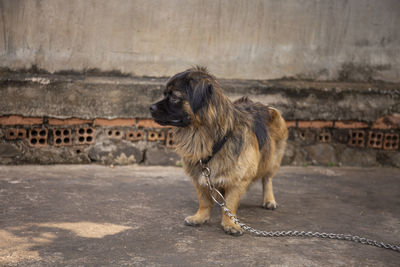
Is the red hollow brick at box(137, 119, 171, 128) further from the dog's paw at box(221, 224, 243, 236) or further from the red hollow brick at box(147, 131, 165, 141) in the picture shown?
the dog's paw at box(221, 224, 243, 236)

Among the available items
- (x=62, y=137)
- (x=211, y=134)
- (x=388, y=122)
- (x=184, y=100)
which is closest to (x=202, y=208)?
(x=211, y=134)

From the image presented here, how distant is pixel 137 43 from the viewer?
5750 millimetres

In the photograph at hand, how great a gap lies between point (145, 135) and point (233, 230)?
2769 mm

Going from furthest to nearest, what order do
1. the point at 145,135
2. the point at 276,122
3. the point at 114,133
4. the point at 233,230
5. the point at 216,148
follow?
the point at 145,135 < the point at 114,133 < the point at 276,122 < the point at 216,148 < the point at 233,230

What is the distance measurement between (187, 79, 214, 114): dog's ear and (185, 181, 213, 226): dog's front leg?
74cm

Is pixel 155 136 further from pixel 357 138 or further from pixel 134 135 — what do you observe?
pixel 357 138

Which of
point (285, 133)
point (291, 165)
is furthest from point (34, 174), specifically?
point (291, 165)

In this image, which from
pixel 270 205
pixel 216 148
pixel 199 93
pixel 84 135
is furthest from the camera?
pixel 84 135

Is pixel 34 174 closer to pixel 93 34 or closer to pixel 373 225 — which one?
pixel 93 34

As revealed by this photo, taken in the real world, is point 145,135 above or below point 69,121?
below

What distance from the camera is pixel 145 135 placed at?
591 centimetres

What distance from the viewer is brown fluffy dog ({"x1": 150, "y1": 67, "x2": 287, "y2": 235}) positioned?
3.39 metres

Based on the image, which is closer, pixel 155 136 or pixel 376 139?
pixel 155 136

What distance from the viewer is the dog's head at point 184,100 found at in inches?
132
